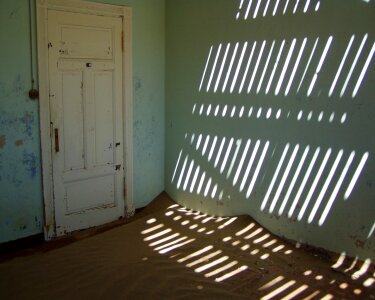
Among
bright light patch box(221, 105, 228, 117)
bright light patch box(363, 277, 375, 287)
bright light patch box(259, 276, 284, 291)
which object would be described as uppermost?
bright light patch box(221, 105, 228, 117)

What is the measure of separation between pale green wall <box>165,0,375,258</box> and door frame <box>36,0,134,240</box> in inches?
26.7

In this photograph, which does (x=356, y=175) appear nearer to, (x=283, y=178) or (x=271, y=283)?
(x=283, y=178)

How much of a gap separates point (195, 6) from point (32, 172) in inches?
115

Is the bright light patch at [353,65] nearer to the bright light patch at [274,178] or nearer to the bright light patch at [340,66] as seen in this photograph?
the bright light patch at [340,66]

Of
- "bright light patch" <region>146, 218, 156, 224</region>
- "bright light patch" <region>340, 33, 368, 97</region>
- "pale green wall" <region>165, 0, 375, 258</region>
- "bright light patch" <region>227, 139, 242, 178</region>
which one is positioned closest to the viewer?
"bright light patch" <region>340, 33, 368, 97</region>

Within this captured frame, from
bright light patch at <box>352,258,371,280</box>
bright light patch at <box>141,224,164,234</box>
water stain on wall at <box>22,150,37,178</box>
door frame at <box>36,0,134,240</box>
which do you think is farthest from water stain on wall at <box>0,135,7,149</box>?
bright light patch at <box>352,258,371,280</box>

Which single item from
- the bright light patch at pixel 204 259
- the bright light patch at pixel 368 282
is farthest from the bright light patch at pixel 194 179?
the bright light patch at pixel 368 282

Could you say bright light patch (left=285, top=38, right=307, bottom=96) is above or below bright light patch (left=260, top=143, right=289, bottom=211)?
above

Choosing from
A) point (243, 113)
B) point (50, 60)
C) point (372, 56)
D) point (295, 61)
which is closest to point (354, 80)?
point (372, 56)

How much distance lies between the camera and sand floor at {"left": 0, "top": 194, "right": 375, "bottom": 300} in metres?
3.69

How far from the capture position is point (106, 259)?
14.1ft

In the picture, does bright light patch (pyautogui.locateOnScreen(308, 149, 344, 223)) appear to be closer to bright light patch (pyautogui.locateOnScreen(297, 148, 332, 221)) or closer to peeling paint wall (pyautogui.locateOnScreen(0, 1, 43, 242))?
bright light patch (pyautogui.locateOnScreen(297, 148, 332, 221))

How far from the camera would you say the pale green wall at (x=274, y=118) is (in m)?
4.03

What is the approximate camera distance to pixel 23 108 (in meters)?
4.68
